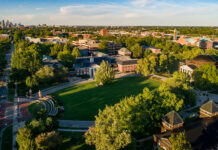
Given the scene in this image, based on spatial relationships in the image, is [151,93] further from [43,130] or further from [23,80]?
[23,80]

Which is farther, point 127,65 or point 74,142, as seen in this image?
point 127,65

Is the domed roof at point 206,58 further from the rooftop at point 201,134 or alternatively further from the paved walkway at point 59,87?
the paved walkway at point 59,87

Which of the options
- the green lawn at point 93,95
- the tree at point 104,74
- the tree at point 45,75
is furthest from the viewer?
the tree at point 104,74

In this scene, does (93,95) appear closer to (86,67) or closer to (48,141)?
(48,141)

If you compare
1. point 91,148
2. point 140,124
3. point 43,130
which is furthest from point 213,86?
point 43,130

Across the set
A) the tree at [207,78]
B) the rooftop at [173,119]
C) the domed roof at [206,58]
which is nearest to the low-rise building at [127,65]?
the domed roof at [206,58]

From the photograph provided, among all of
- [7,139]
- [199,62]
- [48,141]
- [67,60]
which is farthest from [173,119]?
[67,60]
